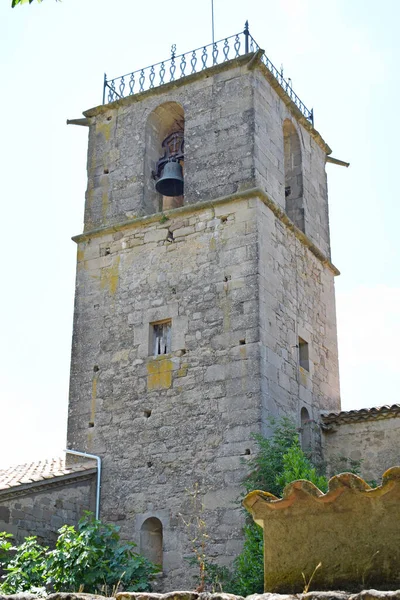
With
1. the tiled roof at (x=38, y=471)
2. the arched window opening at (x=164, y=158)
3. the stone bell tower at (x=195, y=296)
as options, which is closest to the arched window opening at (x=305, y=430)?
the stone bell tower at (x=195, y=296)

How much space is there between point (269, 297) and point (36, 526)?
454 centimetres

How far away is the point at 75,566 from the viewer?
10.5m

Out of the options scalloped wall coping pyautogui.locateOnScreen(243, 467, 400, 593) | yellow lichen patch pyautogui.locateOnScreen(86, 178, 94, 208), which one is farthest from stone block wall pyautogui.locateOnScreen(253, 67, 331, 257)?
scalloped wall coping pyautogui.locateOnScreen(243, 467, 400, 593)

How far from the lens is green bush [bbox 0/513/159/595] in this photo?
34.0 ft

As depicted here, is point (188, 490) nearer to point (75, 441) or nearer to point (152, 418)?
point (152, 418)

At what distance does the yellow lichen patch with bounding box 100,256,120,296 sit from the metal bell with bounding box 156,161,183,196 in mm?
1424

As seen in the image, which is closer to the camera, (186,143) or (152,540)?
(152,540)

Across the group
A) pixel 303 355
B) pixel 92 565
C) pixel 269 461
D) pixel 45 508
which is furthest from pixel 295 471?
pixel 303 355

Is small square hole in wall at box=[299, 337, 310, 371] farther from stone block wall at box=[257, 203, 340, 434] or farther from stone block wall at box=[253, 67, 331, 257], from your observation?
stone block wall at box=[253, 67, 331, 257]

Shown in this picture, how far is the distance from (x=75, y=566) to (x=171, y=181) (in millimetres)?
6828

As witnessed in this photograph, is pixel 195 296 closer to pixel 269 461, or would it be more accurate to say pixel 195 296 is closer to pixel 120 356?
pixel 120 356

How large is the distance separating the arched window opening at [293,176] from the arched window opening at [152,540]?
5548 millimetres

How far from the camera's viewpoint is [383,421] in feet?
43.8

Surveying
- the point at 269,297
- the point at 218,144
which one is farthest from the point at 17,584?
the point at 218,144
